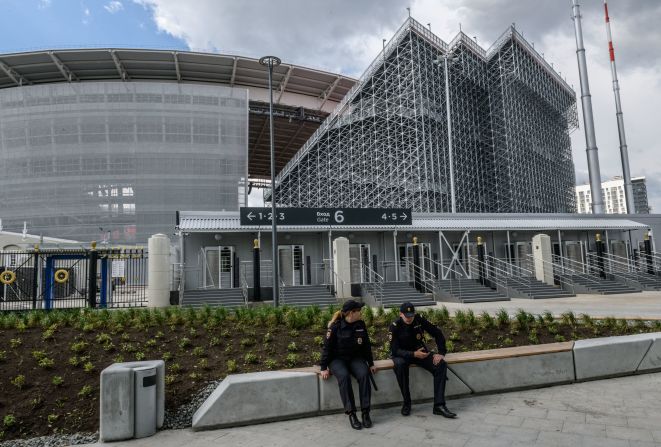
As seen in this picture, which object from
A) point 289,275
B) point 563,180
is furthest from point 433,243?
point 563,180

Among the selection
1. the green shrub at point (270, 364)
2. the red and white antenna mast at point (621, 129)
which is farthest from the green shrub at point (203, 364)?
the red and white antenna mast at point (621, 129)

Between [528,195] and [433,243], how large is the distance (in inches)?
1120

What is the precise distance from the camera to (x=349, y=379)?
5.27 m


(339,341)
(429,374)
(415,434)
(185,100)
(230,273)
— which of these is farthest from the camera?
(185,100)

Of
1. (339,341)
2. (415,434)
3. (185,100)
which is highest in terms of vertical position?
(185,100)

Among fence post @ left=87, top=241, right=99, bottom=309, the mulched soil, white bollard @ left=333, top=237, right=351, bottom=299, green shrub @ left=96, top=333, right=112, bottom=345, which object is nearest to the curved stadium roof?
white bollard @ left=333, top=237, right=351, bottom=299

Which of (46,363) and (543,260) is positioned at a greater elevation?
(543,260)

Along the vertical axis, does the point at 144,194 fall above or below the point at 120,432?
above

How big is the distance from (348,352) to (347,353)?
0.02 metres

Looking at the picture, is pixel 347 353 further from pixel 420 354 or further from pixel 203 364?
pixel 203 364

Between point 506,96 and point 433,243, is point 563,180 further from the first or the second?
point 433,243

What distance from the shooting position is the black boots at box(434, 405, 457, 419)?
17.1 ft

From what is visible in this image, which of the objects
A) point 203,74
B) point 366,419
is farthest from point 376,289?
point 203,74

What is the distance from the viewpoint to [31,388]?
5.78 meters
